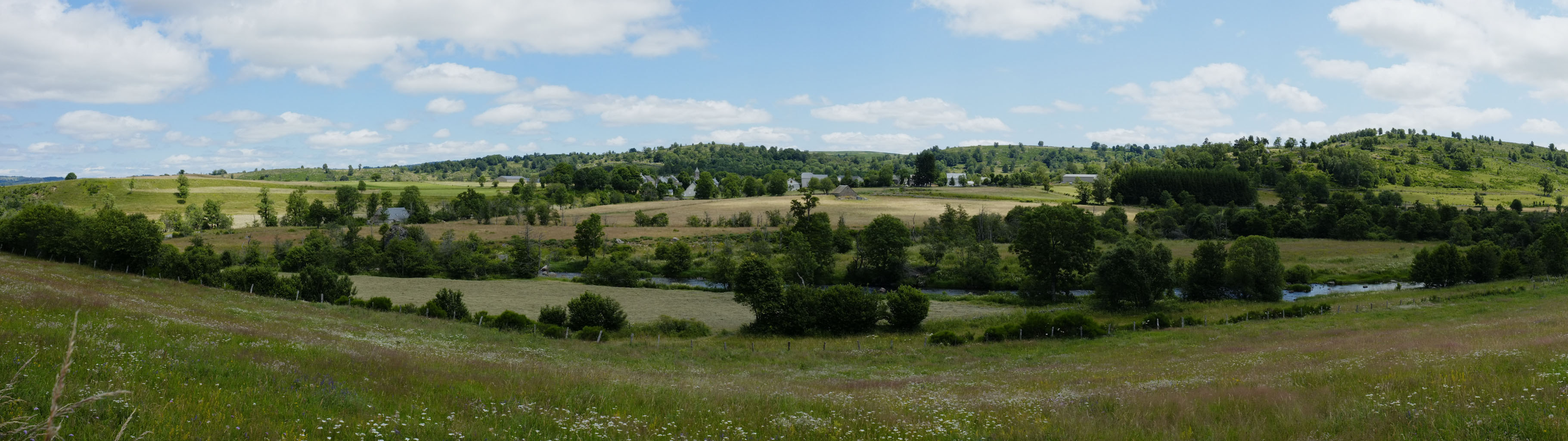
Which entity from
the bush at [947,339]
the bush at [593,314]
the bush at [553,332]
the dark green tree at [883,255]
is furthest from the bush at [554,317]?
the dark green tree at [883,255]

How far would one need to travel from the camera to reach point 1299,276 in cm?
→ 7231

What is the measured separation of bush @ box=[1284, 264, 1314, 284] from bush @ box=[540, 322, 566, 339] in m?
65.5

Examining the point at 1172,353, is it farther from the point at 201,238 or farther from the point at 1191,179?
the point at 1191,179

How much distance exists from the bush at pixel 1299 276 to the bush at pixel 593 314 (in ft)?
203

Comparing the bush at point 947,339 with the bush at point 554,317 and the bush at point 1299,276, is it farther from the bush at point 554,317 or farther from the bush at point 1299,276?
the bush at point 1299,276

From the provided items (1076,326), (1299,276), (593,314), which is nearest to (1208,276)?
(1299,276)

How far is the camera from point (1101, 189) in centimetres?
15825

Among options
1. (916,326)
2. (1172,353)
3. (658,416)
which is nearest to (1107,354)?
(1172,353)

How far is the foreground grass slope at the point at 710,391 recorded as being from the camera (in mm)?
8430

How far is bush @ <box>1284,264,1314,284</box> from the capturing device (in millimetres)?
A: 71875

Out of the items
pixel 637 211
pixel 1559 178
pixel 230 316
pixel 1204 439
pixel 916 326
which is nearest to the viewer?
pixel 1204 439

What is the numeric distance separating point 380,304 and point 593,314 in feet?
49.0

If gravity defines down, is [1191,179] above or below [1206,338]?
above

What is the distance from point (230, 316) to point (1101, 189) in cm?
15696
